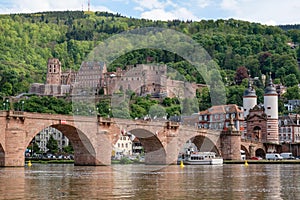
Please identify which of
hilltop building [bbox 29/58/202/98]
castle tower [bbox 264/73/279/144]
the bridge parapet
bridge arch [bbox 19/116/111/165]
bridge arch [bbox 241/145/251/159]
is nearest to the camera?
the bridge parapet

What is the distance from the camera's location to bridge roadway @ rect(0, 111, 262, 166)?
2800 inches

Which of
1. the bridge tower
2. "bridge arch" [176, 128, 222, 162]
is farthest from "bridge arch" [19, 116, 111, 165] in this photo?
the bridge tower

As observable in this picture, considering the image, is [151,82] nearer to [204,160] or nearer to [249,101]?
[249,101]

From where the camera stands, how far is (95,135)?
83125mm

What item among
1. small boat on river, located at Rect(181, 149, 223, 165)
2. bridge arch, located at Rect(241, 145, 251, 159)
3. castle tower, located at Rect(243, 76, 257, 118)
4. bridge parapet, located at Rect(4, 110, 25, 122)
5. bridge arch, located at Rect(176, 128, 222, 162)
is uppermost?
castle tower, located at Rect(243, 76, 257, 118)

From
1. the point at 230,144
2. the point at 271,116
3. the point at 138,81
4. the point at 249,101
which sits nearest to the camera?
the point at 230,144

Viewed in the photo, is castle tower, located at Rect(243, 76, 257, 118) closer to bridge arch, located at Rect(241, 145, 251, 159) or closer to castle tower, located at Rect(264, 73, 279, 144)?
castle tower, located at Rect(264, 73, 279, 144)

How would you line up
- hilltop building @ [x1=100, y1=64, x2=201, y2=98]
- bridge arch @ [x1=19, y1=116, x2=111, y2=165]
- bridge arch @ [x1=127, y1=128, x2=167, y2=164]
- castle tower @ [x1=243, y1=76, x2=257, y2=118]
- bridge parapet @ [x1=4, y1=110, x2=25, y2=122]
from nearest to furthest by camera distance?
bridge parapet @ [x1=4, y1=110, x2=25, y2=122] < bridge arch @ [x1=19, y1=116, x2=111, y2=165] < bridge arch @ [x1=127, y1=128, x2=167, y2=164] < hilltop building @ [x1=100, y1=64, x2=201, y2=98] < castle tower @ [x1=243, y1=76, x2=257, y2=118]

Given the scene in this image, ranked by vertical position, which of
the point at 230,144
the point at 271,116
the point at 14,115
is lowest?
the point at 230,144

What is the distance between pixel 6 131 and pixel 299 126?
8703cm

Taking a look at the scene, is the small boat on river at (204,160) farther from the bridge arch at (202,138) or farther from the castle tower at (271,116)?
the castle tower at (271,116)

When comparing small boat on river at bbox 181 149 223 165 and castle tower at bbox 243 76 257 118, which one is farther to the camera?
castle tower at bbox 243 76 257 118

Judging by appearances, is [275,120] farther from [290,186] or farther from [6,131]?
[290,186]

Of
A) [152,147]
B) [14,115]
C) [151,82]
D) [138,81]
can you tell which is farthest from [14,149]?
[151,82]
